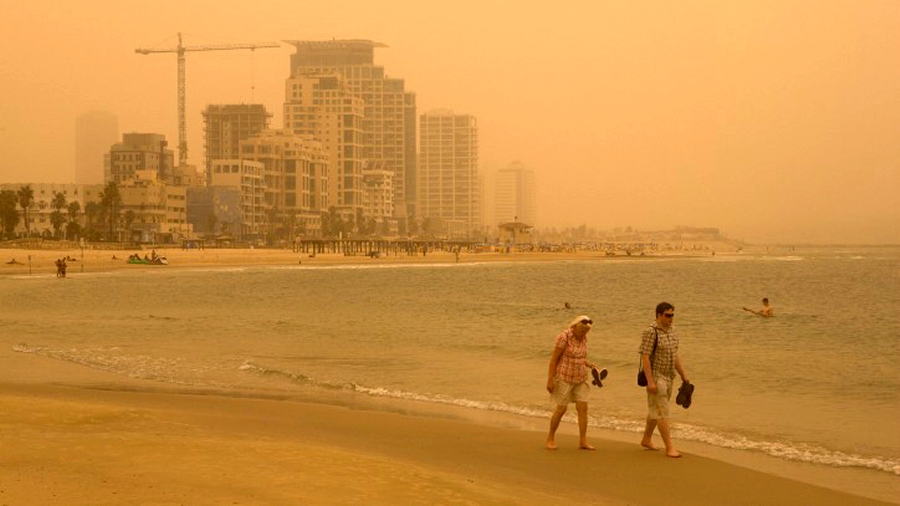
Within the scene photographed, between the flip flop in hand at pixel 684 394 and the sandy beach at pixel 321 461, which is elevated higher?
the flip flop in hand at pixel 684 394

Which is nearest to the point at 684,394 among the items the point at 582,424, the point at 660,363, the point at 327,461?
the point at 660,363

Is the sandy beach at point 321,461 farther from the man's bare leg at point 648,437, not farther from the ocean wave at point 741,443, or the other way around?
the ocean wave at point 741,443

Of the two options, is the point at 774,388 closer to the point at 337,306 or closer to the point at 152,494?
the point at 152,494

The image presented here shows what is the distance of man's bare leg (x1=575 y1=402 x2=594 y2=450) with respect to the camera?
41.2 ft

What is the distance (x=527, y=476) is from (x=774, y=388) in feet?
35.5

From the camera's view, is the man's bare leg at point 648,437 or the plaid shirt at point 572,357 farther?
the man's bare leg at point 648,437

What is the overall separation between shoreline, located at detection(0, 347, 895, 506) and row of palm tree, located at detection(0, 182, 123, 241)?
4867 inches

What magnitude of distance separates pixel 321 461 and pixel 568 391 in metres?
3.45

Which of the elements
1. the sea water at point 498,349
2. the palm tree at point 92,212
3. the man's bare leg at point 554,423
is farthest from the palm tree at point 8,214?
the man's bare leg at point 554,423

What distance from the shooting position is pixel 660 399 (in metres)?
12.1

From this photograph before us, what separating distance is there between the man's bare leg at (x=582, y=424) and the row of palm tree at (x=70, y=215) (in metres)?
128

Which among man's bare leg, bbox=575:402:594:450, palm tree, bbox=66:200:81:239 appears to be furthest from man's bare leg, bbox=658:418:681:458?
palm tree, bbox=66:200:81:239

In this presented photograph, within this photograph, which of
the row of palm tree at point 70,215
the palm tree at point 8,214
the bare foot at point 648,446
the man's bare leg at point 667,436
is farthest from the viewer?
the row of palm tree at point 70,215

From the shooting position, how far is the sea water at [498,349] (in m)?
16.3
